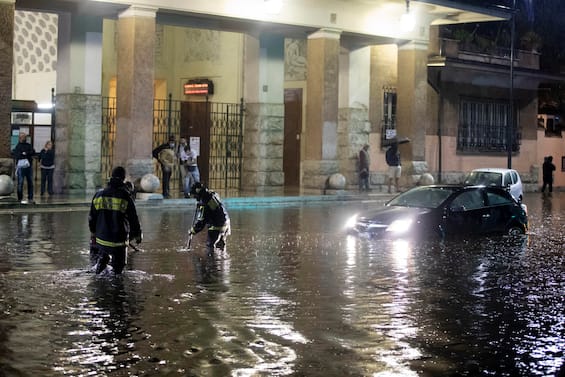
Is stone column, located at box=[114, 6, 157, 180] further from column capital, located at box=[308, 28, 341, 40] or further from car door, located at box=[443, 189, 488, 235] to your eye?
car door, located at box=[443, 189, 488, 235]

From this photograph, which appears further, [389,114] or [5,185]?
[389,114]

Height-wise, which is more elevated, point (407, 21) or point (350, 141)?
point (407, 21)

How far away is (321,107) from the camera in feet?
101

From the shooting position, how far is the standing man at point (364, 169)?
3312 cm

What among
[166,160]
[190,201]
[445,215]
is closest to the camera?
[445,215]

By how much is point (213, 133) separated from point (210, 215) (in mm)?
17417

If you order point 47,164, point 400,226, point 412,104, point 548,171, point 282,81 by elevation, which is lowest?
point 400,226

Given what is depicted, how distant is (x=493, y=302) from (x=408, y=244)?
6.14 metres

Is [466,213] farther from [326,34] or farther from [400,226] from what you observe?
[326,34]

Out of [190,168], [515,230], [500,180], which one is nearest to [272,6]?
[190,168]

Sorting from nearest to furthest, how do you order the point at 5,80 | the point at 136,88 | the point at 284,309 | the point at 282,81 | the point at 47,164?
the point at 284,309 → the point at 5,80 → the point at 47,164 → the point at 136,88 → the point at 282,81

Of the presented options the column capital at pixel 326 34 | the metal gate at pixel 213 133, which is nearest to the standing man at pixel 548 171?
the column capital at pixel 326 34

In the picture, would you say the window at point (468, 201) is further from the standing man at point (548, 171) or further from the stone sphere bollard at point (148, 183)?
the standing man at point (548, 171)

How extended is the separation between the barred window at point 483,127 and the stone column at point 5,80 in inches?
807
